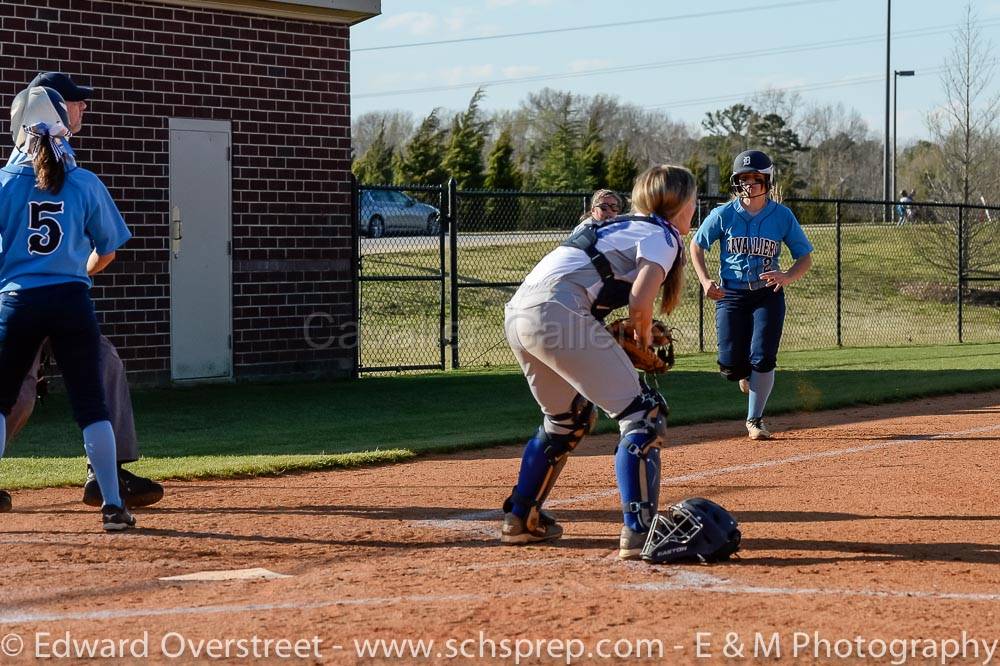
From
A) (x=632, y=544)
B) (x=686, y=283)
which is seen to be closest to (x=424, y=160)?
(x=686, y=283)

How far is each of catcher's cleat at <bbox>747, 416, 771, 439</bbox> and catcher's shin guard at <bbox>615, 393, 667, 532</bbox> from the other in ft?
14.1

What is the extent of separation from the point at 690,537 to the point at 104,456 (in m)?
3.03

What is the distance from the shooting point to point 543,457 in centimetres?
605

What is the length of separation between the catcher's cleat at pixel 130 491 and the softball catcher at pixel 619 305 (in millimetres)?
2549

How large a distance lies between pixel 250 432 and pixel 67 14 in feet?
17.4

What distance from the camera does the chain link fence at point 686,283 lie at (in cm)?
1791

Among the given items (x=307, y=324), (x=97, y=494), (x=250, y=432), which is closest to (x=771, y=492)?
(x=97, y=494)

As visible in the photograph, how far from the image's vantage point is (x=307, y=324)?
48.0ft

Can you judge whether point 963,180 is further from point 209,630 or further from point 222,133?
point 209,630

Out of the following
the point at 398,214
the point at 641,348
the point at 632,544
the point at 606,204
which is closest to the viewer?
the point at 632,544

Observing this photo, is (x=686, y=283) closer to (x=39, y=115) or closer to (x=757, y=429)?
(x=757, y=429)

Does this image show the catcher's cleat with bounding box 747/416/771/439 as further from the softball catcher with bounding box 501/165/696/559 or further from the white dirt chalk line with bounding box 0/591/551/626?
the white dirt chalk line with bounding box 0/591/551/626

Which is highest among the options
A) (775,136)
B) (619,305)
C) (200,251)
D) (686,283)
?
(775,136)

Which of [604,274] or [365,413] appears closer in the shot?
[604,274]
